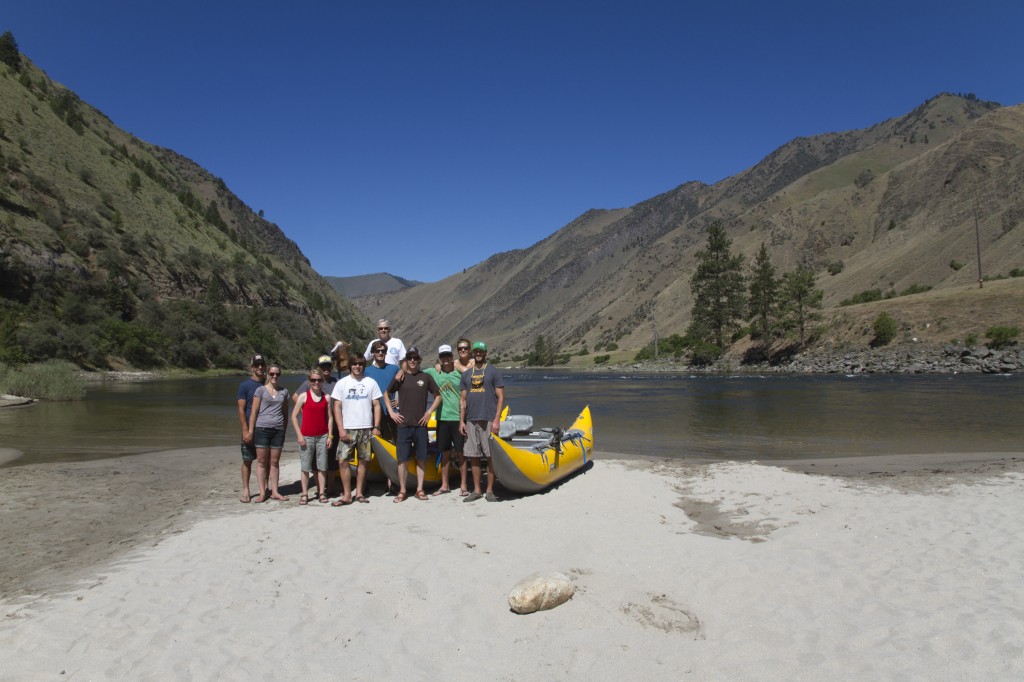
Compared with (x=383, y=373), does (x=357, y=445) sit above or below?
below

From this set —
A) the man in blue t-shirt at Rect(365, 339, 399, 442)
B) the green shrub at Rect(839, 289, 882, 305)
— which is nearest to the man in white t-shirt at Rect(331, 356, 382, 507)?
the man in blue t-shirt at Rect(365, 339, 399, 442)

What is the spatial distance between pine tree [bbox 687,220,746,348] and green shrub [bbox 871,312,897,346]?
2091 cm

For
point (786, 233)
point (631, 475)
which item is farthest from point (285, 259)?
point (631, 475)

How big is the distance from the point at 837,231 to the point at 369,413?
11282cm

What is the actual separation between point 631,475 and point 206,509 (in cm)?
688

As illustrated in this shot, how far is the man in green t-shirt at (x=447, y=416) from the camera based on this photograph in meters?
8.70

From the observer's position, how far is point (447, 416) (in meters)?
8.74

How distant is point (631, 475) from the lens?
11.0 m

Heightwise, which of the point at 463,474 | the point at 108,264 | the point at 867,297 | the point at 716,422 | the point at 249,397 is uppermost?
the point at 108,264

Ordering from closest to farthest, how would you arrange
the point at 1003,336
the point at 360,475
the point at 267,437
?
the point at 267,437 < the point at 360,475 < the point at 1003,336

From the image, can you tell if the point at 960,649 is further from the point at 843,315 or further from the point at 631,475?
the point at 843,315

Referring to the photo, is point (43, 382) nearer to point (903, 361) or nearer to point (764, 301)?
point (903, 361)

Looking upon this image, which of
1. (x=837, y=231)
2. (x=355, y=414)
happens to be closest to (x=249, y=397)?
(x=355, y=414)

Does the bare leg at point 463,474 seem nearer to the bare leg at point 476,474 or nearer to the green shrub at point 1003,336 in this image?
the bare leg at point 476,474
